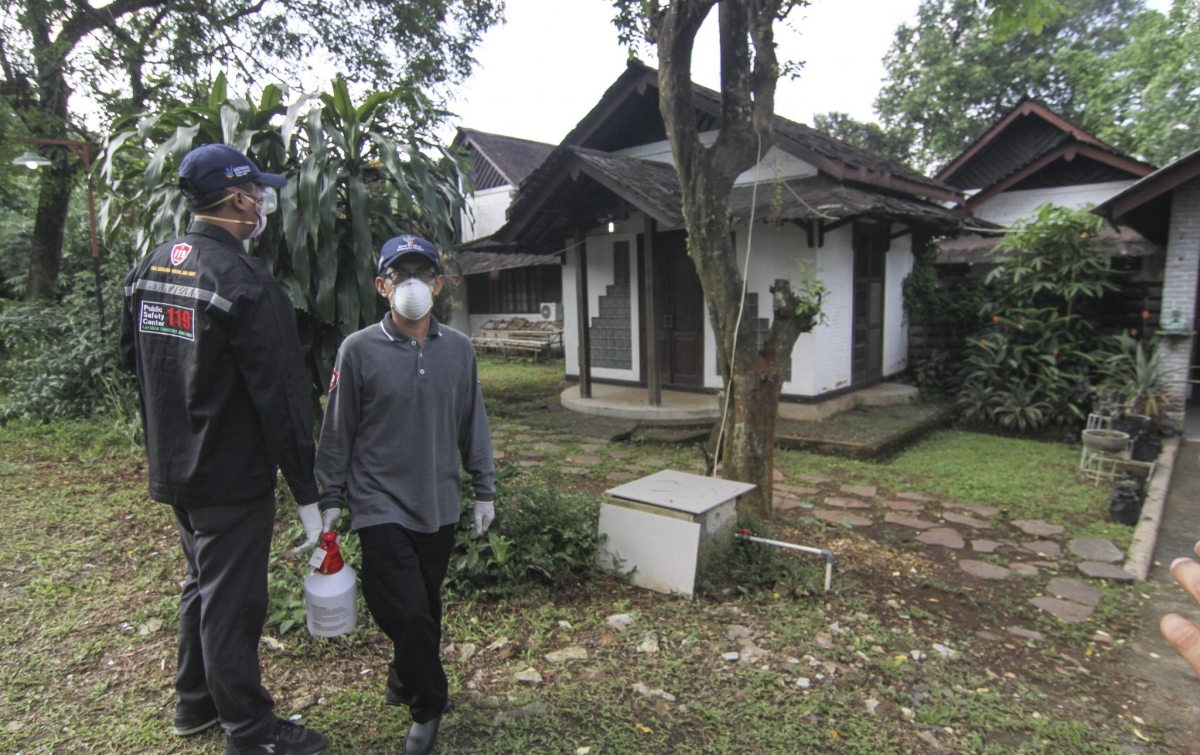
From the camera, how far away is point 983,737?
9.21 ft

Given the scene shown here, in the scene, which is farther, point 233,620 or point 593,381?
point 593,381

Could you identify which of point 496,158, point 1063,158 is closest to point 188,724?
point 1063,158

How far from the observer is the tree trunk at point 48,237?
35.2ft

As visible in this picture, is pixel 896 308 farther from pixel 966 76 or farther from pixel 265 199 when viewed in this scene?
pixel 966 76

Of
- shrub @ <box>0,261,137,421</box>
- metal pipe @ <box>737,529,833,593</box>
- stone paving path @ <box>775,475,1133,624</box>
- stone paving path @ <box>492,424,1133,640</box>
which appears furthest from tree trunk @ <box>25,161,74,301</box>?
metal pipe @ <box>737,529,833,593</box>

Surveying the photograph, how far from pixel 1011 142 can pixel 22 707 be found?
18501mm

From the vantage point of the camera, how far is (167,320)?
2.32 metres

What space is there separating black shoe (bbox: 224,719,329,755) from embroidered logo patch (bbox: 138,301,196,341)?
1.35 m

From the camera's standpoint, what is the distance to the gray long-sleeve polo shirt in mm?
2520

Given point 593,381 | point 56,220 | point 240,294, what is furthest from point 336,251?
point 56,220

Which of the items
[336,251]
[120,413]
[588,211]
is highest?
[588,211]

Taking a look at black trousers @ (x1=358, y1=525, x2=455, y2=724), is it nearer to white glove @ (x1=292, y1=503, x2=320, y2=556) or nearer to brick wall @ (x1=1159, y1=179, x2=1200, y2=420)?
white glove @ (x1=292, y1=503, x2=320, y2=556)

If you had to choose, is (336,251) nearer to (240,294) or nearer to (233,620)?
(240,294)

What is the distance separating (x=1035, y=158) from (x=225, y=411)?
1561 cm
